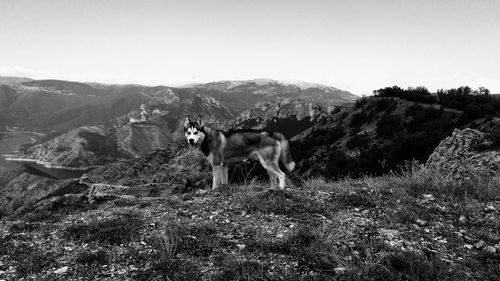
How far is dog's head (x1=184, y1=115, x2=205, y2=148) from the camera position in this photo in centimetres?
1289

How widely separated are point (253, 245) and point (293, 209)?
8.04 ft

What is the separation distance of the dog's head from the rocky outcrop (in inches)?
448

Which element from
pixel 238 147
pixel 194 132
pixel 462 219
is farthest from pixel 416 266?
pixel 194 132

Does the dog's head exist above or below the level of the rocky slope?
above

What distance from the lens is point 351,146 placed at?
208 ft

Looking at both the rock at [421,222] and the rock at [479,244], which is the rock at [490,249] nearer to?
the rock at [479,244]

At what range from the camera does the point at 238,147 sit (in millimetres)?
13375

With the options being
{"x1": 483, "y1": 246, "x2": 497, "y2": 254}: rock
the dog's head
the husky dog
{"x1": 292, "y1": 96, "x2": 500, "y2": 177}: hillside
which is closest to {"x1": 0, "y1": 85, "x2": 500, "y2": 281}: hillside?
{"x1": 483, "y1": 246, "x2": 497, "y2": 254}: rock

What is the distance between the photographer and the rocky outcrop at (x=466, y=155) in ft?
48.3

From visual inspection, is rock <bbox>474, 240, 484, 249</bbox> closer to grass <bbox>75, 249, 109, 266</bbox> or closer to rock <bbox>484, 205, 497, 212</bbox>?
rock <bbox>484, 205, 497, 212</bbox>

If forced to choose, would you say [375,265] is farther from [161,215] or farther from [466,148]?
[466,148]

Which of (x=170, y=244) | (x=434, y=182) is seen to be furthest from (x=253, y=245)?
(x=434, y=182)

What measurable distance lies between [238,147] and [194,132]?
1.95m

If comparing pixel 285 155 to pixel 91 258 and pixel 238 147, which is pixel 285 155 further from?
pixel 91 258
